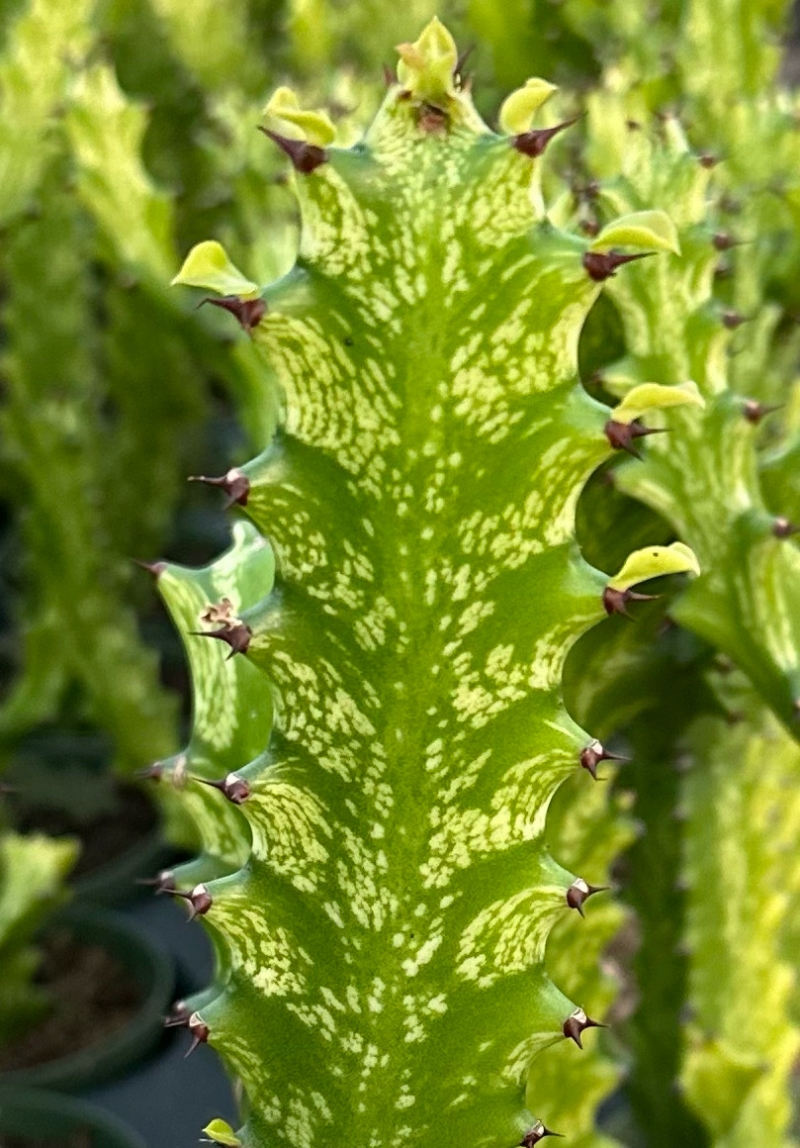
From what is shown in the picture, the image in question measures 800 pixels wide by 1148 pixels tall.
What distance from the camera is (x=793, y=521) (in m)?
1.07

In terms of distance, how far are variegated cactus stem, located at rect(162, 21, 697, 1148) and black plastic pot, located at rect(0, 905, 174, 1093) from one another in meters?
1.31

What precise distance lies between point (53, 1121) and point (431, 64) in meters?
1.51

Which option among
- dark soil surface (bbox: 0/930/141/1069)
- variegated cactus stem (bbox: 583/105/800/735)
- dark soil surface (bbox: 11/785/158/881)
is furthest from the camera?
dark soil surface (bbox: 11/785/158/881)

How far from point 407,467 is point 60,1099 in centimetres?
140

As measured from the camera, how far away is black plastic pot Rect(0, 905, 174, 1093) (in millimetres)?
1863

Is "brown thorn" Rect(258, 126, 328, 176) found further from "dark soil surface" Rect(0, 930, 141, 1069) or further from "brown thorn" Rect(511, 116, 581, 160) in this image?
"dark soil surface" Rect(0, 930, 141, 1069)

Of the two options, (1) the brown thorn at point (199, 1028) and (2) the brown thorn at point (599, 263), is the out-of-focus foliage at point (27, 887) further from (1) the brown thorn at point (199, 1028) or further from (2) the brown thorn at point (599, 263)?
(2) the brown thorn at point (599, 263)

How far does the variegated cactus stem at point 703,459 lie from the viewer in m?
0.92

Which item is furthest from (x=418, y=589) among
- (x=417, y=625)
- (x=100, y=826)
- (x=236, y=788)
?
(x=100, y=826)

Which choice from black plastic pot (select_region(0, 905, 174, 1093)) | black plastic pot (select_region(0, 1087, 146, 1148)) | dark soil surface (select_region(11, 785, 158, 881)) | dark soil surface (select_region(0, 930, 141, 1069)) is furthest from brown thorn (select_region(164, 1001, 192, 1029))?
dark soil surface (select_region(11, 785, 158, 881))

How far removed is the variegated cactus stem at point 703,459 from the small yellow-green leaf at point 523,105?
13.1 inches

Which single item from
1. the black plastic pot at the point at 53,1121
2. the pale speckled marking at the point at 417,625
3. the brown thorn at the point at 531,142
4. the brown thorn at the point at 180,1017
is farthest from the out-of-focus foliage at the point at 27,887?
the brown thorn at the point at 531,142

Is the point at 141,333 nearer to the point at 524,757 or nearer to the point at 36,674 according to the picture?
the point at 36,674

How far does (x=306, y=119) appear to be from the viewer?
0.57 m
